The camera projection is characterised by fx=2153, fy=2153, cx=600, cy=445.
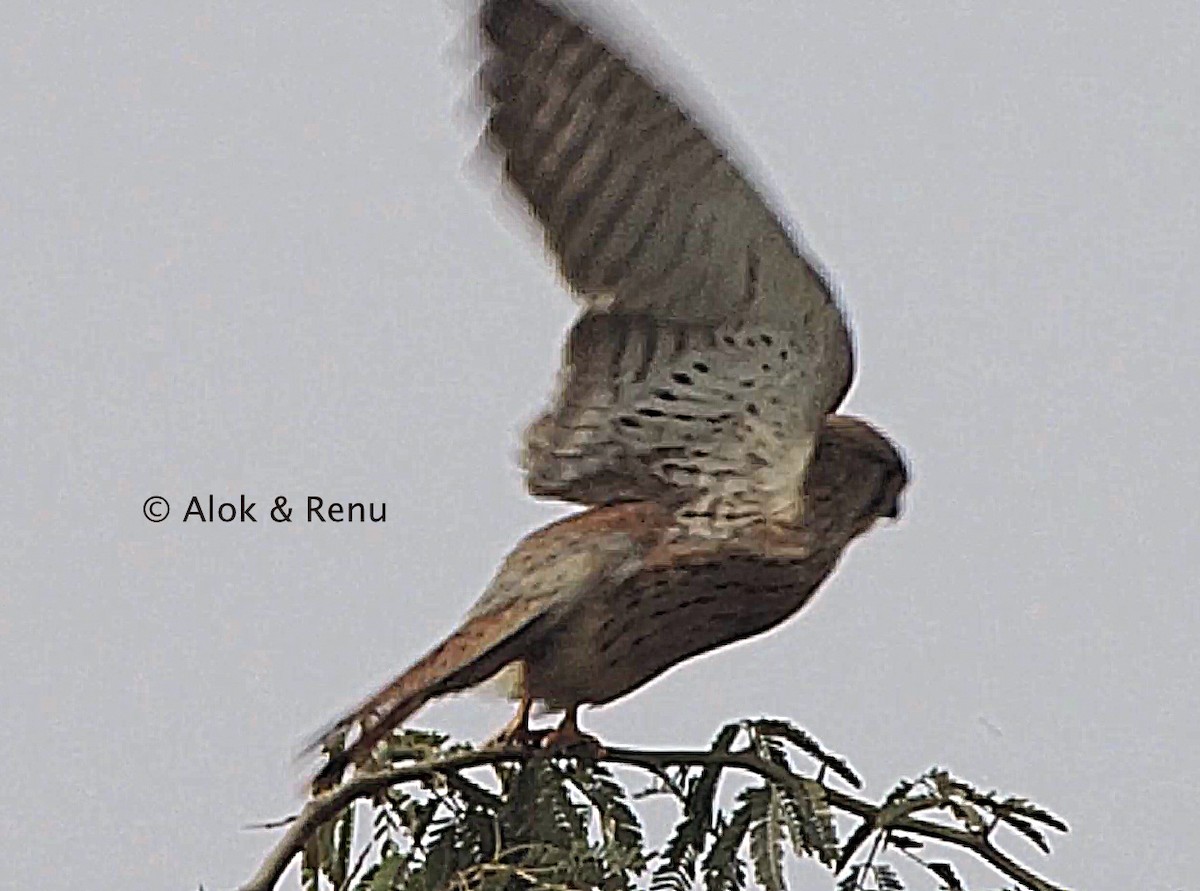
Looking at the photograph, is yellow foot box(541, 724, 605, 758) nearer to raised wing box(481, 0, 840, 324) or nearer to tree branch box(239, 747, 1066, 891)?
tree branch box(239, 747, 1066, 891)

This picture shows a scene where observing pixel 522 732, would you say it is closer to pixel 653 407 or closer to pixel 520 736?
pixel 520 736

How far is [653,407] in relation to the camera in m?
1.12

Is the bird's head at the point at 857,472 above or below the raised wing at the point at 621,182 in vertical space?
below

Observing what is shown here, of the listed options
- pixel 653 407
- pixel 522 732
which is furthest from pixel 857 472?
pixel 522 732

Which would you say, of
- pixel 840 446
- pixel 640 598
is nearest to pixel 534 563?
pixel 640 598

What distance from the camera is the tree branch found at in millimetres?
1052

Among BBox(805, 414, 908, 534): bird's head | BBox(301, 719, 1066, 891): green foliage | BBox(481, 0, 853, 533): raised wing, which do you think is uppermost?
BBox(481, 0, 853, 533): raised wing

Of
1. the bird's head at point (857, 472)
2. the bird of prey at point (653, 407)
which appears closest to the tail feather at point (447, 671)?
the bird of prey at point (653, 407)

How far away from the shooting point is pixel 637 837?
107 centimetres

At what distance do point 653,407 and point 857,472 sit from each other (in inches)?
4.4

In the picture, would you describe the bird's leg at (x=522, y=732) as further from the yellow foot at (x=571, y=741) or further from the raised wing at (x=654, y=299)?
the raised wing at (x=654, y=299)

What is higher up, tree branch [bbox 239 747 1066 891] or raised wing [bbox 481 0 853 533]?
raised wing [bbox 481 0 853 533]

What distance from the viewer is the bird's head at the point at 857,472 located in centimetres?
111

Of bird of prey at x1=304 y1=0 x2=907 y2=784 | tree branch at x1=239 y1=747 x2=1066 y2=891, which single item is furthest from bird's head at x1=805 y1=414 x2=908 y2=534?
tree branch at x1=239 y1=747 x2=1066 y2=891
